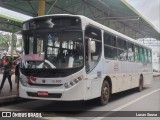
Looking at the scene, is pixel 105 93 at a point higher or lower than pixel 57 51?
lower

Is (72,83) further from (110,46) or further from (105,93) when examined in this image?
(110,46)

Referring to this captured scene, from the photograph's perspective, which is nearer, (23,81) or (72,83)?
(72,83)

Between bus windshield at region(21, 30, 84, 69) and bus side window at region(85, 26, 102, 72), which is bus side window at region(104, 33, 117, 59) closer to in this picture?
bus side window at region(85, 26, 102, 72)

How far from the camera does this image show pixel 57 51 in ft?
30.7

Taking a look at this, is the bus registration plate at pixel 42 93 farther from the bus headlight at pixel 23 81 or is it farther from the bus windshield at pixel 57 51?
the bus windshield at pixel 57 51

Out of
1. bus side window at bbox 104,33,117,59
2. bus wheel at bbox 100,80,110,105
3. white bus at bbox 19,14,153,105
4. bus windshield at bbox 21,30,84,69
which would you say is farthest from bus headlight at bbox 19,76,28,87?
bus side window at bbox 104,33,117,59

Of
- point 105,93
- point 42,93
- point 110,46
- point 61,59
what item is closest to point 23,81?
point 42,93

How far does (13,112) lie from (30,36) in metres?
2.43

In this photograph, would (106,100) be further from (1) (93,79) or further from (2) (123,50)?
(2) (123,50)

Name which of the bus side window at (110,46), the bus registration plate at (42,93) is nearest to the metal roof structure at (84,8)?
the bus side window at (110,46)

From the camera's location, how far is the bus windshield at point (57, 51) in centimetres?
920

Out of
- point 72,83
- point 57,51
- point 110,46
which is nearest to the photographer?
point 72,83

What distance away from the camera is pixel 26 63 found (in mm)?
9719

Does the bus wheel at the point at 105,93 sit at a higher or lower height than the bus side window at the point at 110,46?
lower
